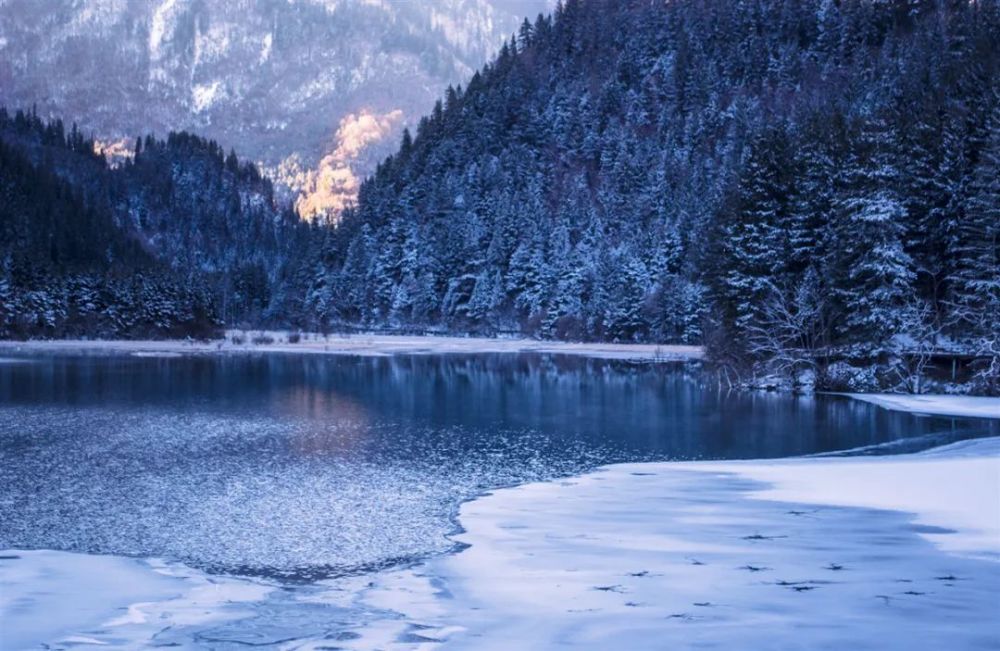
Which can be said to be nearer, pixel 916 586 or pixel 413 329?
pixel 916 586

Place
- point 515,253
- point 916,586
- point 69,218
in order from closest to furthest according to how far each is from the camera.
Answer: point 916,586, point 515,253, point 69,218

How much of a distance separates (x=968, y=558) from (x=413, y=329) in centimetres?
12556

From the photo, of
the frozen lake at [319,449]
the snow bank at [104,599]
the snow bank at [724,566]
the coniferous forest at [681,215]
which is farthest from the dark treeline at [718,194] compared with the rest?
the snow bank at [104,599]

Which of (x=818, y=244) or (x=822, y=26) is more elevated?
(x=822, y=26)

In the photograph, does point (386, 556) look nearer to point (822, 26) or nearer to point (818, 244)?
point (818, 244)

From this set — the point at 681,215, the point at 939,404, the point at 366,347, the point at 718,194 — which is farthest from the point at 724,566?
the point at 681,215

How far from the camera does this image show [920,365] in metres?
46.7

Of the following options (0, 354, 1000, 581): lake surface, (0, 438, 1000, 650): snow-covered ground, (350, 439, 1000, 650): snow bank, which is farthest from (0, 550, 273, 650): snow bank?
(350, 439, 1000, 650): snow bank

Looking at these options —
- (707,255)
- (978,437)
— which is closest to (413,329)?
(707,255)

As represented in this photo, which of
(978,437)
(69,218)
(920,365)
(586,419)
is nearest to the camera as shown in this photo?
(978,437)

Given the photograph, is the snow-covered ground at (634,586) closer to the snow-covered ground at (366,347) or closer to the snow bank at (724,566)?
the snow bank at (724,566)

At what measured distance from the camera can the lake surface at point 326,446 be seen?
17391 millimetres

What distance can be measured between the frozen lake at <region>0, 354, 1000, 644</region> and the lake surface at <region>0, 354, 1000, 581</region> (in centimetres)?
9

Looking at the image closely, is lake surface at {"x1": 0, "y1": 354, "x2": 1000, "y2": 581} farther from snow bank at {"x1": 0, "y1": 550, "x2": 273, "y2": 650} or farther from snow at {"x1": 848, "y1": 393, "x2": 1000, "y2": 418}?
snow at {"x1": 848, "y1": 393, "x2": 1000, "y2": 418}
